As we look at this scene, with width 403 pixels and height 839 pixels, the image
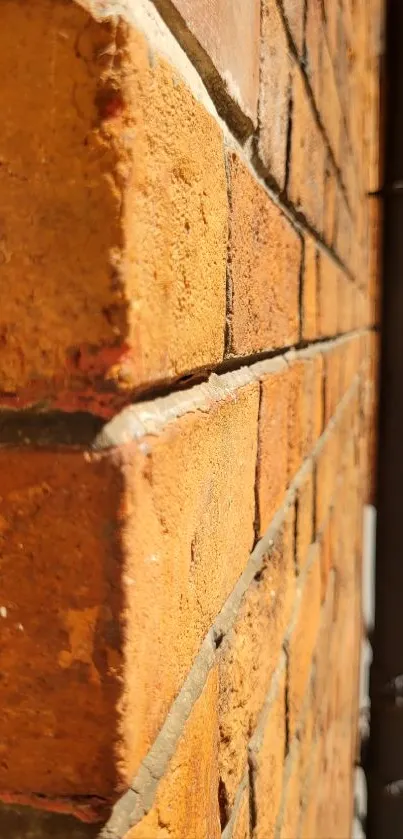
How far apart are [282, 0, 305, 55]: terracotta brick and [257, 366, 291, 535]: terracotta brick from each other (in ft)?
0.87

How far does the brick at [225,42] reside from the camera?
1.02 feet

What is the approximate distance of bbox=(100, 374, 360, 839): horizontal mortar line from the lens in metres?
0.27

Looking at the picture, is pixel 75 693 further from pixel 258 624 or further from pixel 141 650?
pixel 258 624

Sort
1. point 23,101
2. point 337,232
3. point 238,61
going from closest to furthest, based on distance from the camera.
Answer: point 23,101 < point 238,61 < point 337,232

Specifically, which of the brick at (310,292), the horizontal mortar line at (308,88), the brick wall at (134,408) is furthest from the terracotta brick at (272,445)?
the horizontal mortar line at (308,88)

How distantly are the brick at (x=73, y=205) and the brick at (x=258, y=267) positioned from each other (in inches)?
6.6

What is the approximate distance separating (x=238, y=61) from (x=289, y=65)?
198 millimetres

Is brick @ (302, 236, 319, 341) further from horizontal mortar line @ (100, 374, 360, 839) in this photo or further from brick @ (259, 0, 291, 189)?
horizontal mortar line @ (100, 374, 360, 839)

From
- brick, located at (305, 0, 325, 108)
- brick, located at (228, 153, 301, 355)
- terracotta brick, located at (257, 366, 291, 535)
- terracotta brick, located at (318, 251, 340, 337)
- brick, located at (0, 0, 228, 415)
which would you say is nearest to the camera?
brick, located at (0, 0, 228, 415)

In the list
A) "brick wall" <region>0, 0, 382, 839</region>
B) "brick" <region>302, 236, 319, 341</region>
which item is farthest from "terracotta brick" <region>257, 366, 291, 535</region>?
"brick" <region>302, 236, 319, 341</region>

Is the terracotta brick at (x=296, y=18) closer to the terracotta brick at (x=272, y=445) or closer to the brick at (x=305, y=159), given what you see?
the brick at (x=305, y=159)

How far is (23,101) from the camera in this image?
23 cm

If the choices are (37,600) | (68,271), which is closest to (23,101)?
(68,271)

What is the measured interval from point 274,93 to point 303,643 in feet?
1.75
